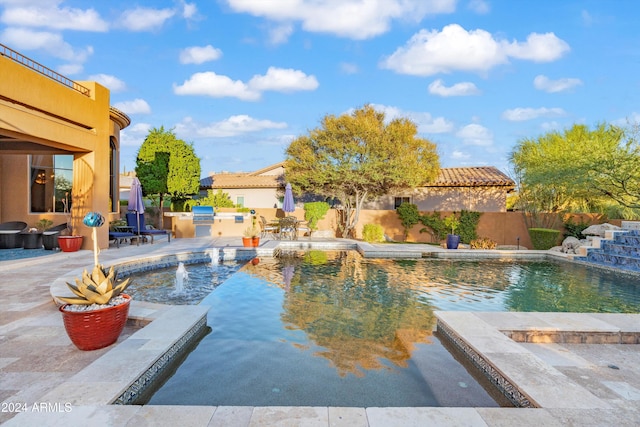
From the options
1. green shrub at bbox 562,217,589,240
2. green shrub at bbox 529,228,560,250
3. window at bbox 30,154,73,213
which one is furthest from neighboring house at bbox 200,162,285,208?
green shrub at bbox 562,217,589,240

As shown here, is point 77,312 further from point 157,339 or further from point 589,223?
point 589,223

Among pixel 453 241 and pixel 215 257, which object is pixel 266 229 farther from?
pixel 453 241

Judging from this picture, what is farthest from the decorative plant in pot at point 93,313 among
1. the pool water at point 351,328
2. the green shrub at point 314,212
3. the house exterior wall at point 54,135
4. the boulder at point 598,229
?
the boulder at point 598,229

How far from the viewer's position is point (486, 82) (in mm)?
18328

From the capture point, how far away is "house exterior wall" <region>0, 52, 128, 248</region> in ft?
25.9

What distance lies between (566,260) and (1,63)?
16.8 m

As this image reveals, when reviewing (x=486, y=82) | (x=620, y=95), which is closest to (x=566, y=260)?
(x=620, y=95)

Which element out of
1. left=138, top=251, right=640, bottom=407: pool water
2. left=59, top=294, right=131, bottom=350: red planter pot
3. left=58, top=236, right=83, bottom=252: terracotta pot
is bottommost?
left=138, top=251, right=640, bottom=407: pool water

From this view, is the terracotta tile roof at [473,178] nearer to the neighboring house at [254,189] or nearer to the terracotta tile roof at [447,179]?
the terracotta tile roof at [447,179]

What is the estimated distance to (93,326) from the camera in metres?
3.86

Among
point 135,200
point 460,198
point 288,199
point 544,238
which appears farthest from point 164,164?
point 544,238

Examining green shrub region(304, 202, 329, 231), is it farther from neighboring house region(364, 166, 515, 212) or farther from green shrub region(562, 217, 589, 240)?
green shrub region(562, 217, 589, 240)

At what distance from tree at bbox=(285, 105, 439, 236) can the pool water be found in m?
6.45

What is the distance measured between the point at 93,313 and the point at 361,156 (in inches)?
558
